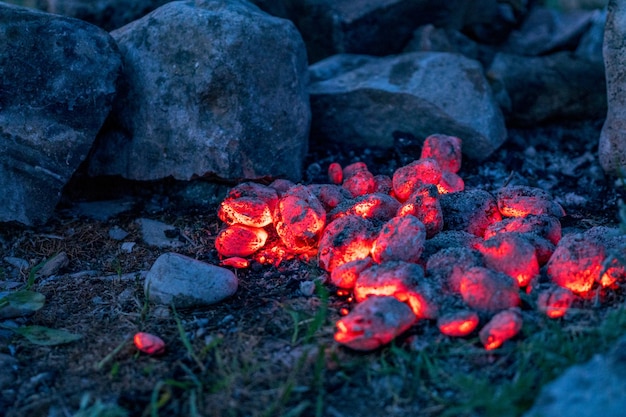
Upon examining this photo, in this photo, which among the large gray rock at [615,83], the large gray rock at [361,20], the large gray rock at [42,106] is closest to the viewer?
the large gray rock at [42,106]

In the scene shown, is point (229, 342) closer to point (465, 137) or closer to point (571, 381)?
point (571, 381)

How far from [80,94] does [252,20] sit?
920mm

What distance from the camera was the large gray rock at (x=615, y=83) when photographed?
351 cm

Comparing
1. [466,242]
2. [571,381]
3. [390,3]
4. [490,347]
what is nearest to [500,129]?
[390,3]

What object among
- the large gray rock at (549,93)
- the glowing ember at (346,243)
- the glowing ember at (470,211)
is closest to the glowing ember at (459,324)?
the glowing ember at (346,243)

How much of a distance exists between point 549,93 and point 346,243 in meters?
2.28

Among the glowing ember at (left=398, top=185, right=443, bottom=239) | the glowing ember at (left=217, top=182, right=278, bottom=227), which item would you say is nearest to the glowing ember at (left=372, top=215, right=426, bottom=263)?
the glowing ember at (left=398, top=185, right=443, bottom=239)

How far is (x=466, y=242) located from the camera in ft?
9.04

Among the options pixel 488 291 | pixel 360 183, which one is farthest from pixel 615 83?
pixel 488 291

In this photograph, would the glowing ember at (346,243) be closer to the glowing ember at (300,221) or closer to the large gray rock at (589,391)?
the glowing ember at (300,221)

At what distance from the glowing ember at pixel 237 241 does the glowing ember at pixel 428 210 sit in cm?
66

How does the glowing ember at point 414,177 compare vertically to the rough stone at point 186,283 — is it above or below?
above

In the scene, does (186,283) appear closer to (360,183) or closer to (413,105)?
(360,183)

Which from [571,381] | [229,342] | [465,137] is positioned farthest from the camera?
Result: [465,137]
